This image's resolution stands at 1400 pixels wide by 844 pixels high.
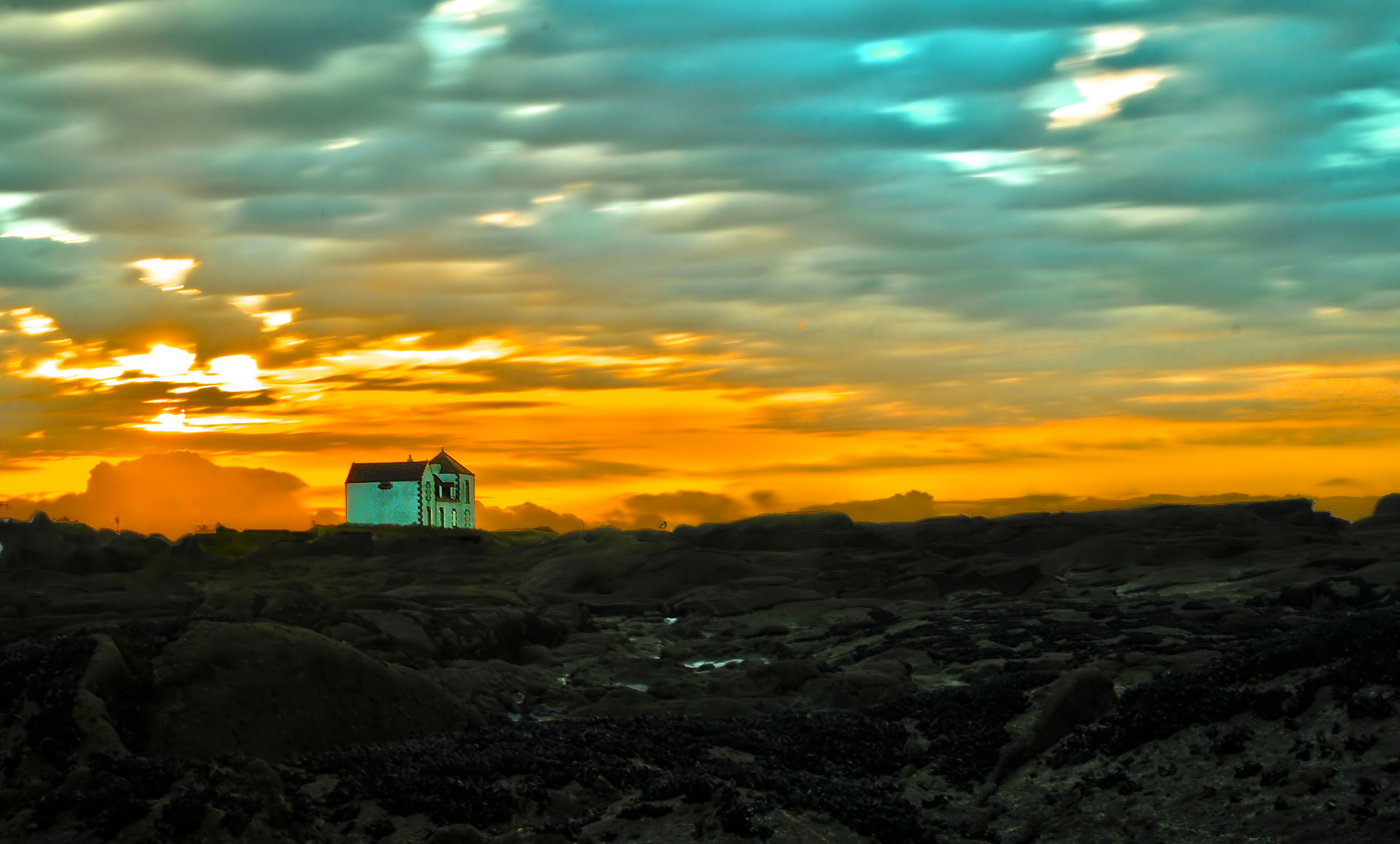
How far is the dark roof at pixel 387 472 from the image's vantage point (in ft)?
462

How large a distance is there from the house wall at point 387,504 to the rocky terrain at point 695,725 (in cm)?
7598

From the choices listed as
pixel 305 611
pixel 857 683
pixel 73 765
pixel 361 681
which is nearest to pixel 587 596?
pixel 305 611

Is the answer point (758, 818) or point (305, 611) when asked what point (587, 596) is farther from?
point (758, 818)

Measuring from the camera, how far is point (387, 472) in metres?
142

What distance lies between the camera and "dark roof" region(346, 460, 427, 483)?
14075 centimetres

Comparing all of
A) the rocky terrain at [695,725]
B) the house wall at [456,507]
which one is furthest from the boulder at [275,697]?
the house wall at [456,507]

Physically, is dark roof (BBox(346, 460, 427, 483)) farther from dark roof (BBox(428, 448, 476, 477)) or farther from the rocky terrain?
the rocky terrain

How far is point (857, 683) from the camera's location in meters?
40.1

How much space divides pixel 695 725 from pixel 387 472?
118 m

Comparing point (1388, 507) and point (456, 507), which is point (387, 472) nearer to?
point (456, 507)

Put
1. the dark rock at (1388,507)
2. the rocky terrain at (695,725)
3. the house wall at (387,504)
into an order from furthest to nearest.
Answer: the house wall at (387,504) → the dark rock at (1388,507) → the rocky terrain at (695,725)

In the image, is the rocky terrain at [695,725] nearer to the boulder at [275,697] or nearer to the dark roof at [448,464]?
the boulder at [275,697]

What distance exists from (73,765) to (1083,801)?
68.7ft

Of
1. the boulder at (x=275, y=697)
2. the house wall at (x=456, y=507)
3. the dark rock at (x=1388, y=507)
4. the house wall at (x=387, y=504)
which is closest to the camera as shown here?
the boulder at (x=275, y=697)
